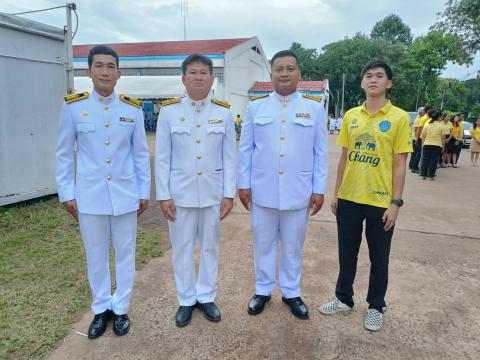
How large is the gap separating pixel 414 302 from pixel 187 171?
2.17 m

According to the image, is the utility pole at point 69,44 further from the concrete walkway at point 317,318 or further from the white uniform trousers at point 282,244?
the white uniform trousers at point 282,244

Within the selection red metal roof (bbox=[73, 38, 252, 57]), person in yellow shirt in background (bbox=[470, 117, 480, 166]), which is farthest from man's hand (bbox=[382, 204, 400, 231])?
red metal roof (bbox=[73, 38, 252, 57])

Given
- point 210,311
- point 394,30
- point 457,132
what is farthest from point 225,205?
point 394,30

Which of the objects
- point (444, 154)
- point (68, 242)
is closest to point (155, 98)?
point (444, 154)

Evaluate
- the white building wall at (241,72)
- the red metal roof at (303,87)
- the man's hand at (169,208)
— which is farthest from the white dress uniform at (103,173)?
the red metal roof at (303,87)

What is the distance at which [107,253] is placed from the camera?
8.47 ft

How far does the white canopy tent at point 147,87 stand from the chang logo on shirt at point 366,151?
16409mm

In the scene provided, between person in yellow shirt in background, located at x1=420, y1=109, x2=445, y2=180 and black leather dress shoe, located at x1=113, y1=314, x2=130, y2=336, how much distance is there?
8144mm

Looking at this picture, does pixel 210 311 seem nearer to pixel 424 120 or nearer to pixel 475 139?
pixel 424 120

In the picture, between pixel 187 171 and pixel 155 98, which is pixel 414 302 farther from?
pixel 155 98

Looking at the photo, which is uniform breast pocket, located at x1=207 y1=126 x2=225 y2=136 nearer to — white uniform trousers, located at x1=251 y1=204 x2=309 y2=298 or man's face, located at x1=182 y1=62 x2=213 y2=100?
man's face, located at x1=182 y1=62 x2=213 y2=100

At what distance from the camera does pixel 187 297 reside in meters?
2.78

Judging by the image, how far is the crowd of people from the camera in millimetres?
8602

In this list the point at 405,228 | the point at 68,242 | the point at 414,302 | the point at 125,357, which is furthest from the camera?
the point at 405,228
